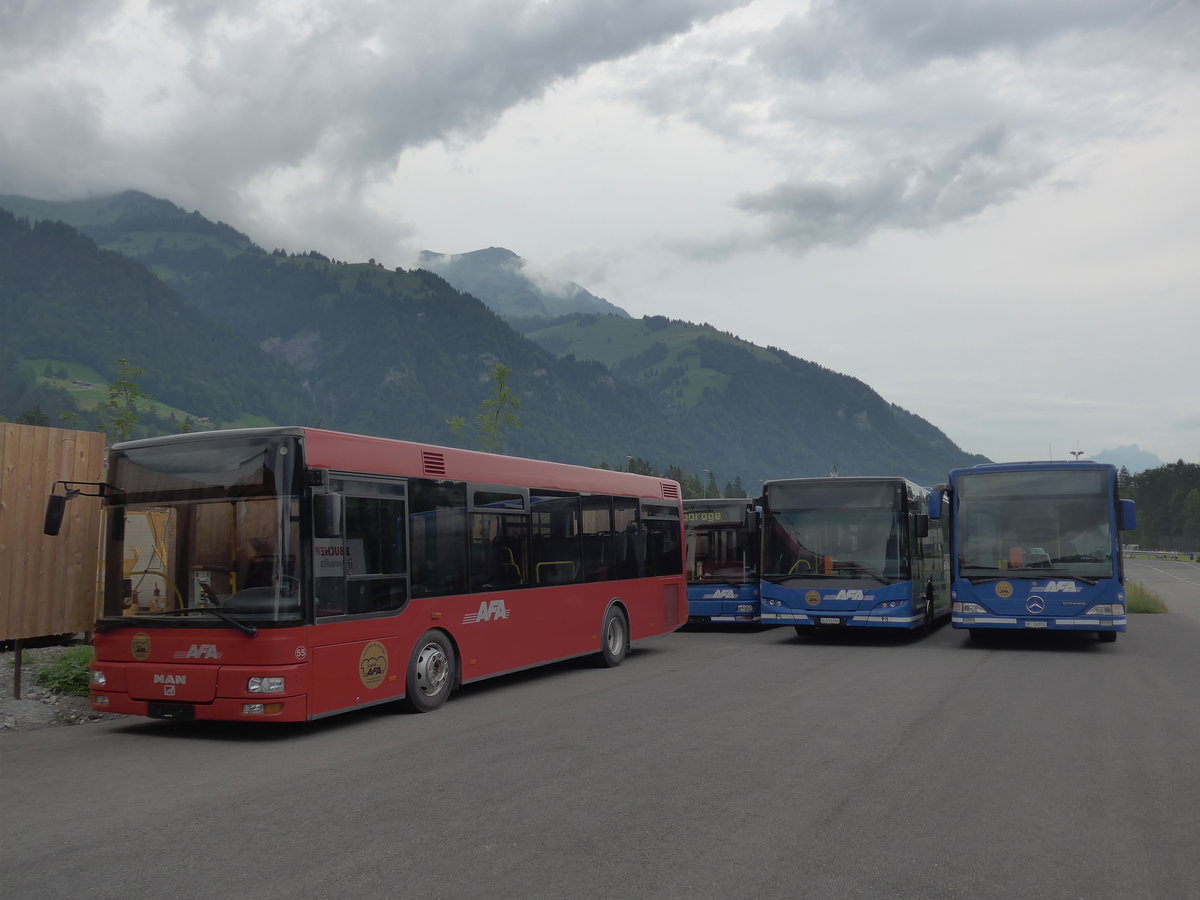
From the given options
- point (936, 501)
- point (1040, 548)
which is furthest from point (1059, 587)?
point (936, 501)

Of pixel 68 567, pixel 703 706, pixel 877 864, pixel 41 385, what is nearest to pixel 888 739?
pixel 703 706

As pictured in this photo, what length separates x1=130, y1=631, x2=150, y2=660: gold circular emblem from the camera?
31.3 ft

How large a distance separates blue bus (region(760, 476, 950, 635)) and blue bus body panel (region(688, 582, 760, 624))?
2.83 meters

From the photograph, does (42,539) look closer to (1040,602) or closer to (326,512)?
(326,512)

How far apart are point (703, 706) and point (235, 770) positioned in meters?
4.69

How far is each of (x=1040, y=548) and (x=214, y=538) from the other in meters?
12.6

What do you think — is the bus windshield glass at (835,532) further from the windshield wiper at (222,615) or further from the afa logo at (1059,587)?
the windshield wiper at (222,615)

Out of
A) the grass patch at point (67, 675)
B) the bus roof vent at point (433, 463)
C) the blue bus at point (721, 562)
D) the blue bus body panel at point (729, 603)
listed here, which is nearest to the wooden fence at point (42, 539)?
the grass patch at point (67, 675)

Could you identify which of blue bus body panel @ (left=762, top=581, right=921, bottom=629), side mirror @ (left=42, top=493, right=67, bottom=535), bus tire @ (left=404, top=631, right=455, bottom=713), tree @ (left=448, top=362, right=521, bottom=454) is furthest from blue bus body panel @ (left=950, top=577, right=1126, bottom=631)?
tree @ (left=448, top=362, right=521, bottom=454)

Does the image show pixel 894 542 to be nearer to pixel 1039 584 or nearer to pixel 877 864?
pixel 1039 584

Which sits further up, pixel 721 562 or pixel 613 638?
pixel 721 562

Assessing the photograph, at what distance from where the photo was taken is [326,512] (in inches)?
357

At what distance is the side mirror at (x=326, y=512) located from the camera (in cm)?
908

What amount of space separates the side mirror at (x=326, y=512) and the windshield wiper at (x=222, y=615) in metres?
0.99
